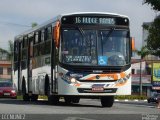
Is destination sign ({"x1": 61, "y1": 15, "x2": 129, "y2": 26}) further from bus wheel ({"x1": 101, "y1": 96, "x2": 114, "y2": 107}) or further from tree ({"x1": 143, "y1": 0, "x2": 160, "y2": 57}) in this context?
tree ({"x1": 143, "y1": 0, "x2": 160, "y2": 57})

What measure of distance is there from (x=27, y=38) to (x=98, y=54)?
811cm

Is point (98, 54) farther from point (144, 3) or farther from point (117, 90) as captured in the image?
point (144, 3)

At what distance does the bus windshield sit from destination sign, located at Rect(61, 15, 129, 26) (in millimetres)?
358

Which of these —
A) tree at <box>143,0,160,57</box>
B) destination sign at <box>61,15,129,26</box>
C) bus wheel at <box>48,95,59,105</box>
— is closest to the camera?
destination sign at <box>61,15,129,26</box>

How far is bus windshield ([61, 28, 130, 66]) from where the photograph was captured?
2394cm

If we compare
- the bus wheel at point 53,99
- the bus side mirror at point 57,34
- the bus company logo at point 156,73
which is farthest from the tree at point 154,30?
the bus company logo at point 156,73

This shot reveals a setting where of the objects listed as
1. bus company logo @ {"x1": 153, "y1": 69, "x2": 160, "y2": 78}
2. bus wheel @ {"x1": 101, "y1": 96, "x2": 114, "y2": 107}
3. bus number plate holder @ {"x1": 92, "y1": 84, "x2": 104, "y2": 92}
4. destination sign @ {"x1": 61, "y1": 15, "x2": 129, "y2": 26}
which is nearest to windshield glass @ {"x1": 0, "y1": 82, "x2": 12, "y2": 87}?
bus wheel @ {"x1": 101, "y1": 96, "x2": 114, "y2": 107}

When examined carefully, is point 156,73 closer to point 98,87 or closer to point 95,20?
point 95,20

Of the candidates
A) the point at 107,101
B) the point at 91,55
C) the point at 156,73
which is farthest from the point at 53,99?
the point at 156,73

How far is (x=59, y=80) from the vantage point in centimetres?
2411

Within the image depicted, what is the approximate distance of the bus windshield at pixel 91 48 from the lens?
78.5 feet

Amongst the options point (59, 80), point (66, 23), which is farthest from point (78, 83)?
point (66, 23)

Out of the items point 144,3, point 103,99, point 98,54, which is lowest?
point 103,99

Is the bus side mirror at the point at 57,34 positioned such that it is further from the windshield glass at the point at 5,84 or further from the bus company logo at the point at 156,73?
the bus company logo at the point at 156,73
